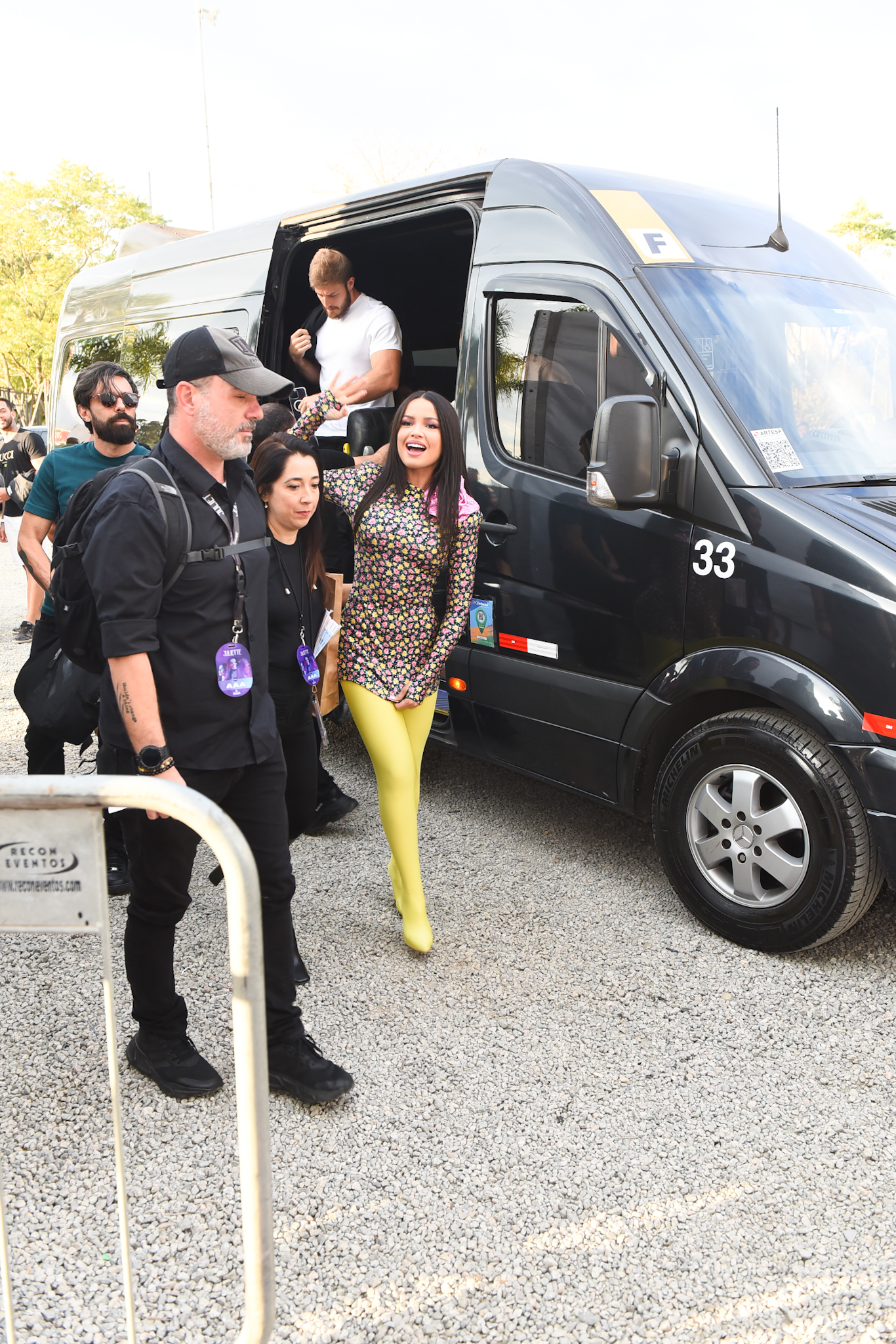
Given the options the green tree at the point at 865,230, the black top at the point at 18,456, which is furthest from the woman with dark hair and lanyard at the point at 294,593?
the green tree at the point at 865,230

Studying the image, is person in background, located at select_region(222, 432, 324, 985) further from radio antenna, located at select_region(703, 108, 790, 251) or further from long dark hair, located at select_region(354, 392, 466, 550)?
radio antenna, located at select_region(703, 108, 790, 251)

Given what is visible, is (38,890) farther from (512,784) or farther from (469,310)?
(512,784)

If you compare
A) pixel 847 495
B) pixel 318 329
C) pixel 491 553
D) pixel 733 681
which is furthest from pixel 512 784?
pixel 318 329

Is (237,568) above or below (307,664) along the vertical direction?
above

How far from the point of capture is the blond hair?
532 cm

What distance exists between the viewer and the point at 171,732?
2.60 metres

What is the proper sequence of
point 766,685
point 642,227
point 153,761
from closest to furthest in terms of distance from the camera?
point 153,761 → point 766,685 → point 642,227

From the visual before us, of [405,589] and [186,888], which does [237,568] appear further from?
[405,589]

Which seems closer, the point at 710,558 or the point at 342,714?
the point at 710,558

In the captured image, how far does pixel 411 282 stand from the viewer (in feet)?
22.7

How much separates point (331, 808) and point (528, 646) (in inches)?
49.8

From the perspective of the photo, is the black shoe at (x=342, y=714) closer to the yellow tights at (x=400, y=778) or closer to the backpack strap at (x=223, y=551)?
the yellow tights at (x=400, y=778)

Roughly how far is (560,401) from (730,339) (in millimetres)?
663

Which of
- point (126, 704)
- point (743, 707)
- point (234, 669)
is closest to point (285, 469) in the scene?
point (234, 669)
